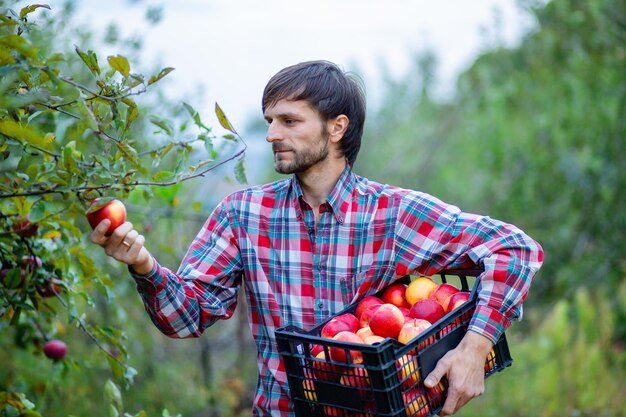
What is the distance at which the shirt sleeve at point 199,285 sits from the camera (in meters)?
2.24

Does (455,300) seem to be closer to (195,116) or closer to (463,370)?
(463,370)

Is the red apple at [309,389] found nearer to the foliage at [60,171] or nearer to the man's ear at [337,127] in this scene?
the foliage at [60,171]

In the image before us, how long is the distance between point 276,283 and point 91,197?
0.66 meters

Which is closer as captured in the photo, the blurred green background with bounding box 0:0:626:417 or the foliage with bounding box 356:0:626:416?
the blurred green background with bounding box 0:0:626:417

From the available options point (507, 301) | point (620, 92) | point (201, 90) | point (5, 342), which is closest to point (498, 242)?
point (507, 301)

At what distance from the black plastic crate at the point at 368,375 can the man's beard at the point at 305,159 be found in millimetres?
511

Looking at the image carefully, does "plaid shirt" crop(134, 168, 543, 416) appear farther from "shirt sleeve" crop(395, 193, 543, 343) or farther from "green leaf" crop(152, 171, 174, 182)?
"green leaf" crop(152, 171, 174, 182)

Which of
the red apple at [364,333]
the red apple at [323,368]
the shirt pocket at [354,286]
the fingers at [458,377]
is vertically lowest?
the fingers at [458,377]

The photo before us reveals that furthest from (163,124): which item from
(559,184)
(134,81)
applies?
(559,184)

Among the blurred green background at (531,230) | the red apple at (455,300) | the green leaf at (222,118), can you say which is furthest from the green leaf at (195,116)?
the blurred green background at (531,230)

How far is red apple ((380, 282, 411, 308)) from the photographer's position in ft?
7.89

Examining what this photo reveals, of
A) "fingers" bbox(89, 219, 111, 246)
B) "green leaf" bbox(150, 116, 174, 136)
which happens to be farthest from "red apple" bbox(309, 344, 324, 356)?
"green leaf" bbox(150, 116, 174, 136)

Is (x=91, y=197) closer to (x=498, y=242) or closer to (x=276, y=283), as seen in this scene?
(x=276, y=283)

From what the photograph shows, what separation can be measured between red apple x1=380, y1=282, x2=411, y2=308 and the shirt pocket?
0.06 m
